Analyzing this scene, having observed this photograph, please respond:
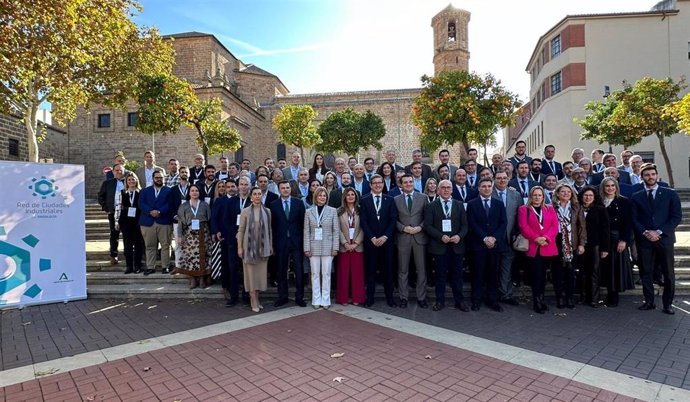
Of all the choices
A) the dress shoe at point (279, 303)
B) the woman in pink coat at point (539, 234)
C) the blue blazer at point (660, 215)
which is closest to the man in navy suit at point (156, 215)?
the dress shoe at point (279, 303)

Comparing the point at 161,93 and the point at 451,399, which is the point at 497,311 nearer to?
the point at 451,399

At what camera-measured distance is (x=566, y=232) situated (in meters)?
6.58

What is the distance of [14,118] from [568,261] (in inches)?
1086

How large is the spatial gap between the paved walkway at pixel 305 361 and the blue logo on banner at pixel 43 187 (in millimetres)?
2142

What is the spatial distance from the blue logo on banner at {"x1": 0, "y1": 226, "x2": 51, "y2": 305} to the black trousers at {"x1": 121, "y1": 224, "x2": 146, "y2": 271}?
1.47 meters

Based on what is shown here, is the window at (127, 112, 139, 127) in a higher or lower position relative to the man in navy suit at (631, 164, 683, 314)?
higher

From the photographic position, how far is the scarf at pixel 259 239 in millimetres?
6672

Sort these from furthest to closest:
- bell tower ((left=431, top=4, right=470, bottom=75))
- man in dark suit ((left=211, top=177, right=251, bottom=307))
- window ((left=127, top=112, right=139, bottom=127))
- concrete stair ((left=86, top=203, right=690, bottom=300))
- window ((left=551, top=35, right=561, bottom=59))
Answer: bell tower ((left=431, top=4, right=470, bottom=75)), window ((left=551, top=35, right=561, bottom=59)), window ((left=127, top=112, right=139, bottom=127)), concrete stair ((left=86, top=203, right=690, bottom=300)), man in dark suit ((left=211, top=177, right=251, bottom=307))

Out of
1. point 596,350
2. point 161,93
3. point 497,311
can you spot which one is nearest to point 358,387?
point 596,350

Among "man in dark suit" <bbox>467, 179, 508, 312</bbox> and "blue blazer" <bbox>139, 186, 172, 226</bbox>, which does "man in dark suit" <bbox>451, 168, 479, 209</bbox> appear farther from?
"blue blazer" <bbox>139, 186, 172, 226</bbox>

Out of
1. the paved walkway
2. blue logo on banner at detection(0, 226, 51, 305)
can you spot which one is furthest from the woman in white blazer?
blue logo on banner at detection(0, 226, 51, 305)

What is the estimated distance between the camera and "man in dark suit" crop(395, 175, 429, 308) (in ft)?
22.5

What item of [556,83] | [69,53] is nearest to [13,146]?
[69,53]

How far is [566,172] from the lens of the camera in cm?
841
